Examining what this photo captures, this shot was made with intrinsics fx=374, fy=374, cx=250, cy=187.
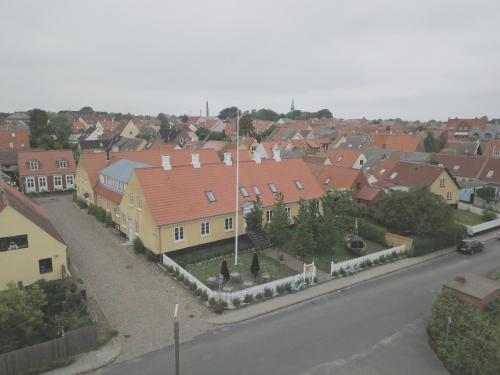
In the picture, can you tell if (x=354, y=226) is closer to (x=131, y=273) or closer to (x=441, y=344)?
(x=441, y=344)

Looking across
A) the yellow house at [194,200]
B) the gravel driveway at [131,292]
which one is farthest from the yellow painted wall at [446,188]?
the gravel driveway at [131,292]

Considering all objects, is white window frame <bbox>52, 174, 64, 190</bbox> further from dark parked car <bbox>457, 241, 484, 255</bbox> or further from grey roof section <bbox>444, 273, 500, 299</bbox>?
grey roof section <bbox>444, 273, 500, 299</bbox>

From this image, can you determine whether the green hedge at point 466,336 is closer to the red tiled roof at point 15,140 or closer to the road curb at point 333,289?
the road curb at point 333,289

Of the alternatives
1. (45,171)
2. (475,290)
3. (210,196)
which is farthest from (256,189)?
(45,171)

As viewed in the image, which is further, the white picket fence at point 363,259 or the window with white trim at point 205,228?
the window with white trim at point 205,228

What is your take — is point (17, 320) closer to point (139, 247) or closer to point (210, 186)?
point (139, 247)

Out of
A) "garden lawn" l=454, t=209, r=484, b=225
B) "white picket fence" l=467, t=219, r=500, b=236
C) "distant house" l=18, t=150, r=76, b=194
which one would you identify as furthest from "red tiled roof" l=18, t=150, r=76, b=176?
"garden lawn" l=454, t=209, r=484, b=225
